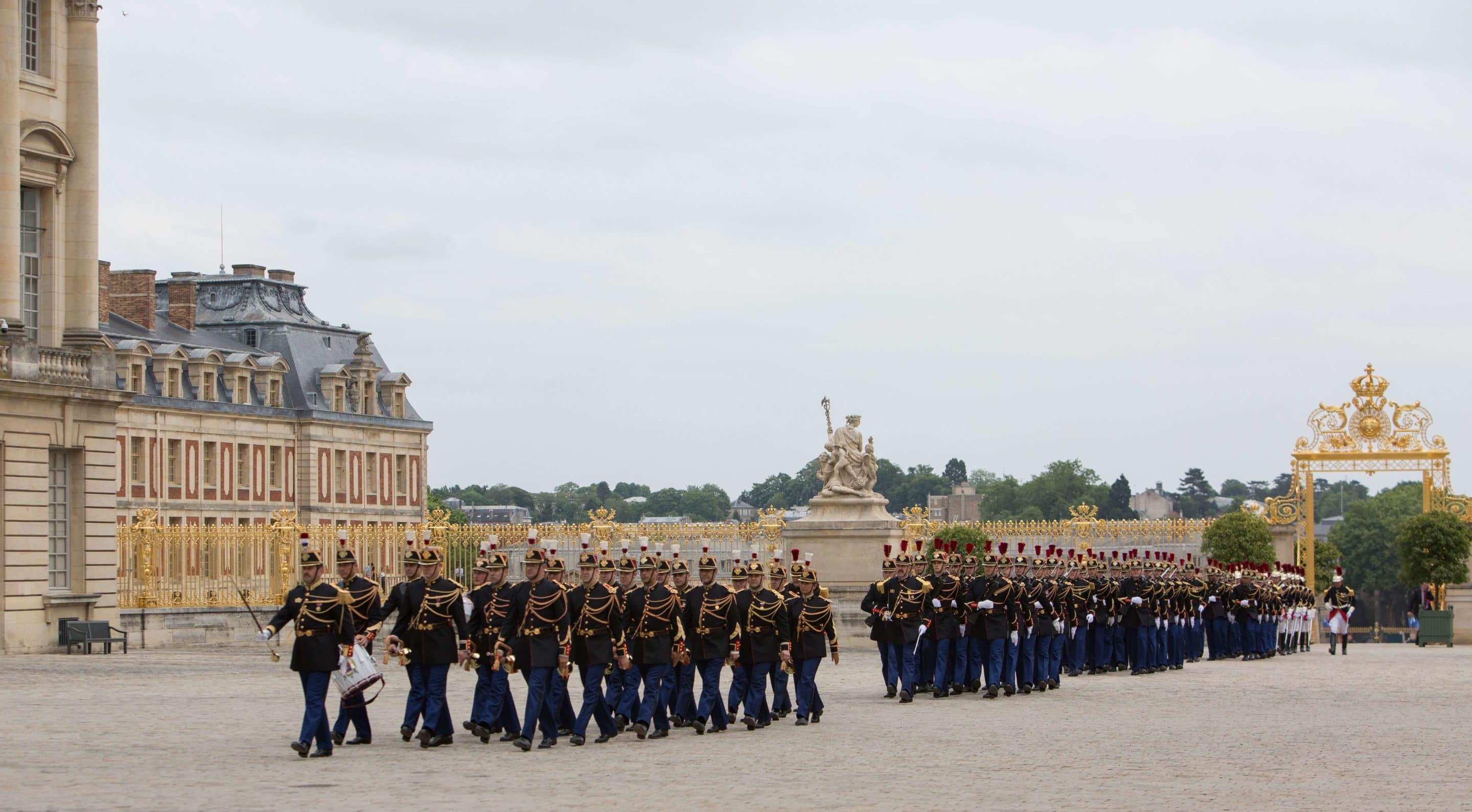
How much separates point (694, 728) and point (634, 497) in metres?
163

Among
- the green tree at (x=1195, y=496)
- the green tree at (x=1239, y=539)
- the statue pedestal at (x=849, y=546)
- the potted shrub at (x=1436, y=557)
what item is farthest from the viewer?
the green tree at (x=1195, y=496)

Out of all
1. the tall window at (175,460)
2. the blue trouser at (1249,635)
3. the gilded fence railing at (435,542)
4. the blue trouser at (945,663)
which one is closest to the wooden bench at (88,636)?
the gilded fence railing at (435,542)

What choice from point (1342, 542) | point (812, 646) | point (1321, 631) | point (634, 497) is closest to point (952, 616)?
point (812, 646)

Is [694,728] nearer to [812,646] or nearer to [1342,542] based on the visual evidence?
[812,646]

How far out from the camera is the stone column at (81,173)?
106ft

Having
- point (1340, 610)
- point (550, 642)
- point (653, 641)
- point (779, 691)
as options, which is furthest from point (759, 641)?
point (1340, 610)

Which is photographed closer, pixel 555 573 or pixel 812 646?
pixel 555 573

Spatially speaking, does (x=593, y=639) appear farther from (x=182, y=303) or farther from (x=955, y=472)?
(x=955, y=472)

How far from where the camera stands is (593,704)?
55.6 ft

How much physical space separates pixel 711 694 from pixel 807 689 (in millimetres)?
1216

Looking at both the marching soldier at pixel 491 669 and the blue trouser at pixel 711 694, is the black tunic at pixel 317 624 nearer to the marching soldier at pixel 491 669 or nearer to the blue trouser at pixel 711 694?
the marching soldier at pixel 491 669

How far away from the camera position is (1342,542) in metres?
115

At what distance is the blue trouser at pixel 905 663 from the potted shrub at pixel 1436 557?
71.2 ft

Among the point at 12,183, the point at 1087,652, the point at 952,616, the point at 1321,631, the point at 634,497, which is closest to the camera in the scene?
the point at 952,616
